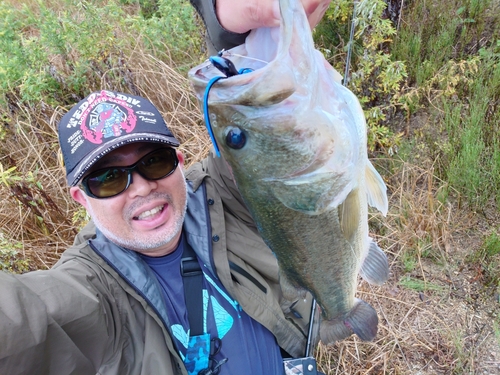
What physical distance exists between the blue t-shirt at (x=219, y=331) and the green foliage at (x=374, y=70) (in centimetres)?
188

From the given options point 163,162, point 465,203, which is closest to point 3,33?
point 163,162

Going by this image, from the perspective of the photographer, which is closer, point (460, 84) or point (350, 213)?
point (350, 213)

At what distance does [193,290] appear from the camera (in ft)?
6.16

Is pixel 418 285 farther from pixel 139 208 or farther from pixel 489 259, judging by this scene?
pixel 139 208

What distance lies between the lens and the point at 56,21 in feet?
12.7

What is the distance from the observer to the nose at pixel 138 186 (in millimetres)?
1805

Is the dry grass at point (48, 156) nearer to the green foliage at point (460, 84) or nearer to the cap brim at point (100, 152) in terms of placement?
the cap brim at point (100, 152)

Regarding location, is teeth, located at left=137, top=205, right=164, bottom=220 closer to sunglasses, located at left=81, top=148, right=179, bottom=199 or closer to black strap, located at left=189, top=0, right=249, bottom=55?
sunglasses, located at left=81, top=148, right=179, bottom=199

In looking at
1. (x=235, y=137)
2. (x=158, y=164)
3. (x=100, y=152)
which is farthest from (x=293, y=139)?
(x=100, y=152)

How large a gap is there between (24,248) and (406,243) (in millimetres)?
3274

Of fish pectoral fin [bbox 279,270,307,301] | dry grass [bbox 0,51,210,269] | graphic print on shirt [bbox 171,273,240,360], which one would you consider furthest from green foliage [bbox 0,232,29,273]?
fish pectoral fin [bbox 279,270,307,301]

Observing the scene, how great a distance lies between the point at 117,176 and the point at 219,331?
97cm

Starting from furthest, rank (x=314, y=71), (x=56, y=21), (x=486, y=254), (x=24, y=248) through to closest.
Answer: (x=56, y=21) < (x=24, y=248) < (x=486, y=254) < (x=314, y=71)

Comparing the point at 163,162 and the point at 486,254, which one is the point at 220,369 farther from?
the point at 486,254
